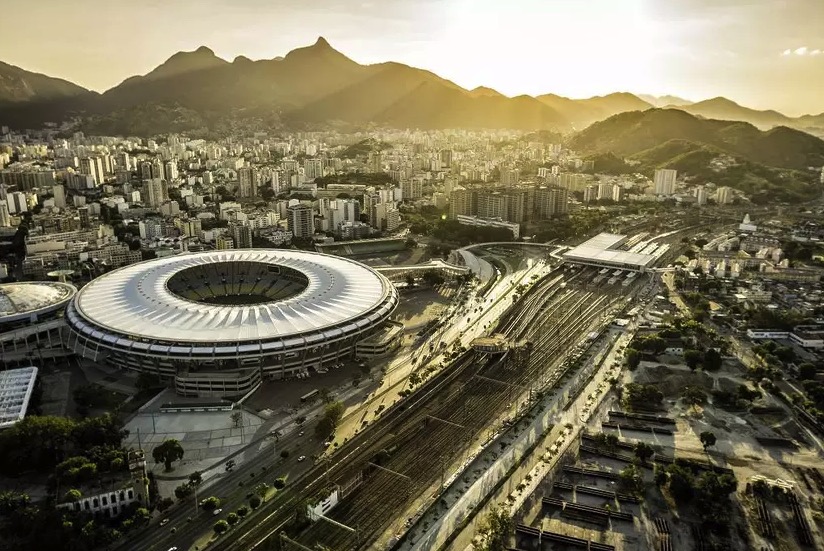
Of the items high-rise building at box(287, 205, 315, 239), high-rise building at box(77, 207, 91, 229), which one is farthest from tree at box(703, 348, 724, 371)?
high-rise building at box(77, 207, 91, 229)

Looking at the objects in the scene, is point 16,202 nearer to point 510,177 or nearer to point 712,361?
point 510,177

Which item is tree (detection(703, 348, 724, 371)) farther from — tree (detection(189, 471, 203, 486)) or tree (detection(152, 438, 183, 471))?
tree (detection(152, 438, 183, 471))

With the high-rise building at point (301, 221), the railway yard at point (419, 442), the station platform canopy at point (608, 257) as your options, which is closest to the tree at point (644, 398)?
the railway yard at point (419, 442)

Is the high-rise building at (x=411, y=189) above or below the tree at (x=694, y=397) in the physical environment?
above

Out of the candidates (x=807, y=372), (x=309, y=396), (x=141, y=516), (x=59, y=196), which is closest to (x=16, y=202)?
(x=59, y=196)

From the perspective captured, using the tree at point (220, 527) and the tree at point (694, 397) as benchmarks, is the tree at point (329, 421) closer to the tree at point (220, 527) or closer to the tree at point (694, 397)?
the tree at point (220, 527)

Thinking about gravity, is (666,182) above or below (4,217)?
above
